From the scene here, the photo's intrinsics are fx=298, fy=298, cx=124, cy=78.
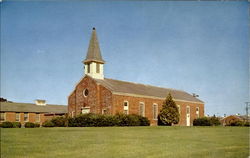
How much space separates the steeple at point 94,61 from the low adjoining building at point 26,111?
27.3 feet

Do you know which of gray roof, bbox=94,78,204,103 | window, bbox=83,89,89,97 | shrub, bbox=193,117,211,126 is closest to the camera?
gray roof, bbox=94,78,204,103

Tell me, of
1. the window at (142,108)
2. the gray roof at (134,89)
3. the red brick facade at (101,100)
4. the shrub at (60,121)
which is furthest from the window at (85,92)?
the window at (142,108)

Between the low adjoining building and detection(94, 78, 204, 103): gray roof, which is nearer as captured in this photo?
the low adjoining building

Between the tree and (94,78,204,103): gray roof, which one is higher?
(94,78,204,103): gray roof

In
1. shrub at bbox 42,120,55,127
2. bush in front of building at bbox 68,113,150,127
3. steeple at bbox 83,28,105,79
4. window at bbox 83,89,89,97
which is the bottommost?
shrub at bbox 42,120,55,127

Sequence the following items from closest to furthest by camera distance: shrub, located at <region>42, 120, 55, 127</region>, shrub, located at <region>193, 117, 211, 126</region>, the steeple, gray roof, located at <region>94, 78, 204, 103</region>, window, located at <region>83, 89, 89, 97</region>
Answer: shrub, located at <region>42, 120, 55, 127</region>
gray roof, located at <region>94, 78, 204, 103</region>
window, located at <region>83, 89, 89, 97</region>
the steeple
shrub, located at <region>193, 117, 211, 126</region>

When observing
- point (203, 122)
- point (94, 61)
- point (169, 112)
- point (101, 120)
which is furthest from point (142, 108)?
point (101, 120)

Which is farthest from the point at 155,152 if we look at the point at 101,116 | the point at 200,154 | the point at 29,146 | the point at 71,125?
the point at 71,125

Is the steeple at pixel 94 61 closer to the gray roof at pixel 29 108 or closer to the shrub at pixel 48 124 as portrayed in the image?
the gray roof at pixel 29 108

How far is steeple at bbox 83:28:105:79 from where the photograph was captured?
3825 cm

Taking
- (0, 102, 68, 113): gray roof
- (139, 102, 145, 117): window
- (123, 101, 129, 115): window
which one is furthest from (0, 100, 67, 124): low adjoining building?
(139, 102, 145, 117): window

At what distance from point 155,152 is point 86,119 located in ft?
62.4

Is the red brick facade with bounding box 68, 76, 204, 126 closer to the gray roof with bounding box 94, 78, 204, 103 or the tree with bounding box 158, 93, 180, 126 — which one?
the gray roof with bounding box 94, 78, 204, 103

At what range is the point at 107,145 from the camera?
43.2ft
